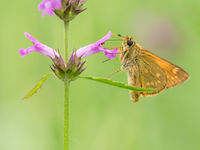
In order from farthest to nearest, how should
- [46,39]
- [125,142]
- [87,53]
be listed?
[46,39], [125,142], [87,53]

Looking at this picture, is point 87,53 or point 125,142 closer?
point 87,53

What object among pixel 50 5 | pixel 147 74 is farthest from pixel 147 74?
pixel 50 5

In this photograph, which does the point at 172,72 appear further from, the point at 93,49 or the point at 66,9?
the point at 66,9

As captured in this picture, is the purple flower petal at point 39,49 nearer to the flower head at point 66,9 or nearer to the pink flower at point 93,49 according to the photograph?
the pink flower at point 93,49

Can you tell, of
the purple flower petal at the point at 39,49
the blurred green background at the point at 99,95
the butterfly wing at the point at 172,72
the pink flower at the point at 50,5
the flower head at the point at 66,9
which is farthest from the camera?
the blurred green background at the point at 99,95

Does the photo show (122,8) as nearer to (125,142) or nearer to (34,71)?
(34,71)

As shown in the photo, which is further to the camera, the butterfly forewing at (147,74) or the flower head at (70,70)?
the butterfly forewing at (147,74)

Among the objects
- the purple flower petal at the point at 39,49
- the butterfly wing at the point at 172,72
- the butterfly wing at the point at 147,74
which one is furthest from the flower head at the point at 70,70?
the butterfly wing at the point at 172,72

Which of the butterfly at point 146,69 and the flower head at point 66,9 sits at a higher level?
the flower head at point 66,9

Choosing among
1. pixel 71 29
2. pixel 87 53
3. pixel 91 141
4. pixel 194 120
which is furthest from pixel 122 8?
pixel 87 53
